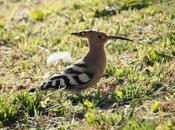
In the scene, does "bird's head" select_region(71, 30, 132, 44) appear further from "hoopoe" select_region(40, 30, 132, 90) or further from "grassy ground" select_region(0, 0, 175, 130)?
"grassy ground" select_region(0, 0, 175, 130)

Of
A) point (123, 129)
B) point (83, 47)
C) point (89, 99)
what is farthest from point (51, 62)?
point (123, 129)

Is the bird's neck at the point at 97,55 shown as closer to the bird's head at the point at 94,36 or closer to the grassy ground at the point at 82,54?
the bird's head at the point at 94,36

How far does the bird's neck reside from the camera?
604cm

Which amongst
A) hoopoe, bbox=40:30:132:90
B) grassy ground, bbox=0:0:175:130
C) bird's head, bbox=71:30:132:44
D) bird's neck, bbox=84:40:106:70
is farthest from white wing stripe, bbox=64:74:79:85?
bird's head, bbox=71:30:132:44

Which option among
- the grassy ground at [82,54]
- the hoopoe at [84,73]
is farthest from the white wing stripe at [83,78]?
the grassy ground at [82,54]

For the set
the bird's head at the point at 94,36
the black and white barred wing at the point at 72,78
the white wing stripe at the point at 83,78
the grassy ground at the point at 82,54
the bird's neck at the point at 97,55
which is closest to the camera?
the grassy ground at the point at 82,54

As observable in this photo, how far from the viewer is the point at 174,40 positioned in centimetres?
701

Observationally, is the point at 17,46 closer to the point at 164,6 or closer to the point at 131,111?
the point at 164,6

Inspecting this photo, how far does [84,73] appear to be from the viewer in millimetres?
5910

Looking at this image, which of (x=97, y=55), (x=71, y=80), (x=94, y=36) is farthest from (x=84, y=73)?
(x=94, y=36)

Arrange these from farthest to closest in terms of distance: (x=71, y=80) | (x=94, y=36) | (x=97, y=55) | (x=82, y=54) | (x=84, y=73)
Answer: (x=82, y=54) → (x=94, y=36) → (x=97, y=55) → (x=84, y=73) → (x=71, y=80)

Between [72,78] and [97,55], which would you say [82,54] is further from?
[72,78]

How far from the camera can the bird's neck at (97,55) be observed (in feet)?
19.8

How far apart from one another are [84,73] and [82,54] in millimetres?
1476
